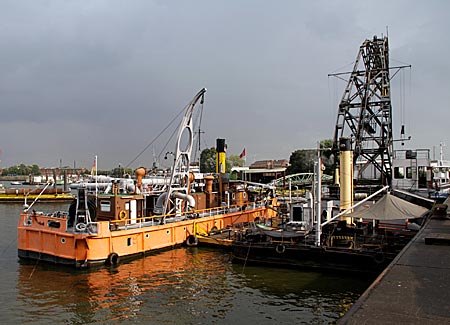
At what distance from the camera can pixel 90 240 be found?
19.9m

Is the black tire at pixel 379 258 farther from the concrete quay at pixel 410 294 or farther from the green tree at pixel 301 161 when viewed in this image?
the green tree at pixel 301 161

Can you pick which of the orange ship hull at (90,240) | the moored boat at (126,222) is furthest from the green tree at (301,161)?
the orange ship hull at (90,240)

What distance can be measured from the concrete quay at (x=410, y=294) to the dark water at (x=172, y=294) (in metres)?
4.11

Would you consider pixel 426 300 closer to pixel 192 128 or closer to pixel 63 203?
pixel 192 128

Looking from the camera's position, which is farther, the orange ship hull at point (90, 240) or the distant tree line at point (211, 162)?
the distant tree line at point (211, 162)

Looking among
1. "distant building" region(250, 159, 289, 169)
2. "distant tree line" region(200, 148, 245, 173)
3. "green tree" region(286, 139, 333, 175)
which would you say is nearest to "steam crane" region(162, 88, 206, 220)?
"green tree" region(286, 139, 333, 175)

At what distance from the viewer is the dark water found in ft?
45.9

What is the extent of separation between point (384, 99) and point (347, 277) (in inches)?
1219

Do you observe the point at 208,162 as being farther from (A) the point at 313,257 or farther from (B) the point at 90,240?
(A) the point at 313,257

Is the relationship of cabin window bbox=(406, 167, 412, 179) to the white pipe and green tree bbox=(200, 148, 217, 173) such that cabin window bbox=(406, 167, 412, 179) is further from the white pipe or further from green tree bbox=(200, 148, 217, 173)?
green tree bbox=(200, 148, 217, 173)

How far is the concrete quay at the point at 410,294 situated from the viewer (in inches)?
267

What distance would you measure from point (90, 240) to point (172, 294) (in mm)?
5954

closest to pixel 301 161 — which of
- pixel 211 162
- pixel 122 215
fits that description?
pixel 211 162

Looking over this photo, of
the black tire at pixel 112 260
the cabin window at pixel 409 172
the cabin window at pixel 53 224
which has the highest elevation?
the cabin window at pixel 409 172
